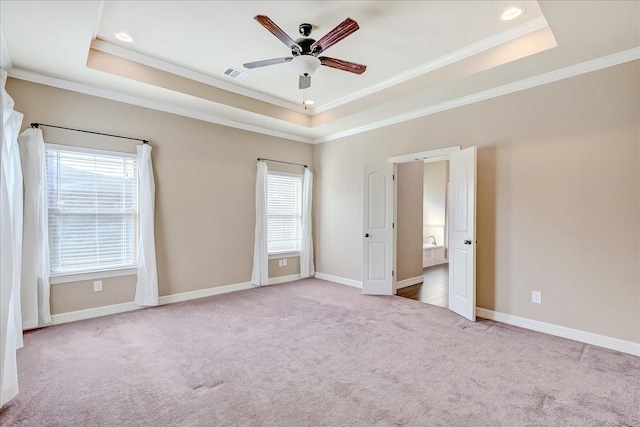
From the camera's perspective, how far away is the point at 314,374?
2.55m

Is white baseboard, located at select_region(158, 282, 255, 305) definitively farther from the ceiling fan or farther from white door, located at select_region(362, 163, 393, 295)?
the ceiling fan

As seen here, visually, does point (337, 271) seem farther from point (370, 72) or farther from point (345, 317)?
point (370, 72)

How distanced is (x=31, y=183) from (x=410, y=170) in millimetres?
5407

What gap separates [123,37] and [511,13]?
12.5 feet

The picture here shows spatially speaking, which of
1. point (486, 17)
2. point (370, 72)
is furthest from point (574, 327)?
point (370, 72)

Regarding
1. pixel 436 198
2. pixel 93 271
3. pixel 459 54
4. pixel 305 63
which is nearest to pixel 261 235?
pixel 93 271

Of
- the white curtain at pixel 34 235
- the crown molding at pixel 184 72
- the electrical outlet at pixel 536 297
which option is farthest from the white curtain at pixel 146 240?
the electrical outlet at pixel 536 297

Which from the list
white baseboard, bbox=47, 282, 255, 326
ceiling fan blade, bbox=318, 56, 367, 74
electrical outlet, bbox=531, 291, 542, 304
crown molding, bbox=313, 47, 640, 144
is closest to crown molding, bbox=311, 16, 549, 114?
crown molding, bbox=313, 47, 640, 144

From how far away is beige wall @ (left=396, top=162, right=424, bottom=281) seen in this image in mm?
5527

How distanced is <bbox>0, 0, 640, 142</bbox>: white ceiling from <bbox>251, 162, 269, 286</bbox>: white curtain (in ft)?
4.00

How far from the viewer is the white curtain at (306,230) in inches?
242

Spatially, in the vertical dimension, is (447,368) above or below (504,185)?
below

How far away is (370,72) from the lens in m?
4.05

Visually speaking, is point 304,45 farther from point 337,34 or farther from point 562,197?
point 562,197
